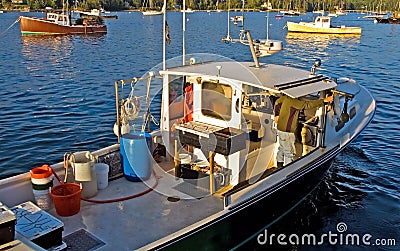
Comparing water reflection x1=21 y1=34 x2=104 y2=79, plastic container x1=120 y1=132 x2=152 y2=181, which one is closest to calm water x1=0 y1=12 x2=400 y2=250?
water reflection x1=21 y1=34 x2=104 y2=79

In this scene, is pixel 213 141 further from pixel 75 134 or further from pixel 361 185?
pixel 75 134

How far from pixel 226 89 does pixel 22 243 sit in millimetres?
3876

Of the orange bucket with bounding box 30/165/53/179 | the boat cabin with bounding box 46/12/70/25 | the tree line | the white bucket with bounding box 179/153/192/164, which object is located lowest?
the white bucket with bounding box 179/153/192/164

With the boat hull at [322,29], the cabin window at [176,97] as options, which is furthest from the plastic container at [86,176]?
the boat hull at [322,29]

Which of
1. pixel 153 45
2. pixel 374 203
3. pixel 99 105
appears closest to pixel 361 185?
pixel 374 203

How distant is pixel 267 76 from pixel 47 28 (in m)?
42.4

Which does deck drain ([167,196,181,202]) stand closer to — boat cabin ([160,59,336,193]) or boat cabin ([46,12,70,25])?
boat cabin ([160,59,336,193])

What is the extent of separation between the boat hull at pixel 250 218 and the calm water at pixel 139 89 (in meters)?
0.44

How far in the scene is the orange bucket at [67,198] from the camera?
244 inches

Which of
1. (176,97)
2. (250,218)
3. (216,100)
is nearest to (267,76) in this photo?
(216,100)

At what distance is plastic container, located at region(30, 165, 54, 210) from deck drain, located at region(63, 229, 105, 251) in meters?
0.83

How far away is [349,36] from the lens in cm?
4988

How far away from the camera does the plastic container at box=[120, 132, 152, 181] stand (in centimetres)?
729

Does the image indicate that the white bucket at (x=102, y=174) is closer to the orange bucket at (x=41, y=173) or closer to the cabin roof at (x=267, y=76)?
the orange bucket at (x=41, y=173)
